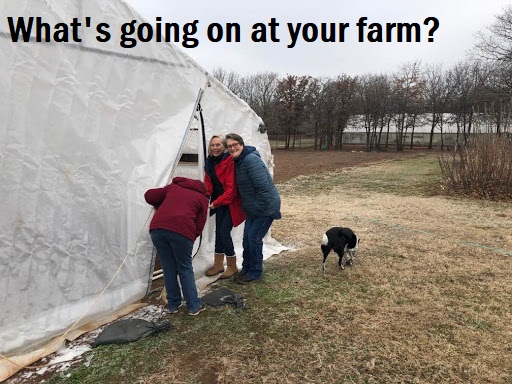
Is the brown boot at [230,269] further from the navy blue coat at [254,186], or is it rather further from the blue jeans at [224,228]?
the navy blue coat at [254,186]

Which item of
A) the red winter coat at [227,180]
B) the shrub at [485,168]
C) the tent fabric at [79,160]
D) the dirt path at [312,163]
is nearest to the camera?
the tent fabric at [79,160]

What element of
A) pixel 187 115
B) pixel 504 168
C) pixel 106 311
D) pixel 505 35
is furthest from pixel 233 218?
pixel 505 35

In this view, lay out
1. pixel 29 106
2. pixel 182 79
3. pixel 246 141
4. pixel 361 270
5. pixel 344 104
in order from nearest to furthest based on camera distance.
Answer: pixel 29 106, pixel 182 79, pixel 361 270, pixel 246 141, pixel 344 104

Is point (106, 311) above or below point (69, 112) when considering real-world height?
below

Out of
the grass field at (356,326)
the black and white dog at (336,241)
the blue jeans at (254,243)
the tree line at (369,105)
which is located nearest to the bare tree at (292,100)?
the tree line at (369,105)

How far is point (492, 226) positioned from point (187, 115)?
6.42 meters

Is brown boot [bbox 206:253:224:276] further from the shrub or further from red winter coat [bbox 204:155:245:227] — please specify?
the shrub

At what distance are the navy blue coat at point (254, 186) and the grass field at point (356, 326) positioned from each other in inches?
36.0

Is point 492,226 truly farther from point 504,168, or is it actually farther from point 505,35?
point 505,35

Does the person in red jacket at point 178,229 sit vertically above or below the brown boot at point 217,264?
above

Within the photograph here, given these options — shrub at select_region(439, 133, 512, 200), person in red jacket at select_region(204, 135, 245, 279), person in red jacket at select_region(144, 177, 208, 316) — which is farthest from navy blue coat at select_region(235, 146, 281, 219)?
shrub at select_region(439, 133, 512, 200)

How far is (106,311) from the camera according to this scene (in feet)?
11.7

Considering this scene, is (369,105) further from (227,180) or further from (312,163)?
(227,180)

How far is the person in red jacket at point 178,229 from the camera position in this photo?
Result: 126 inches
